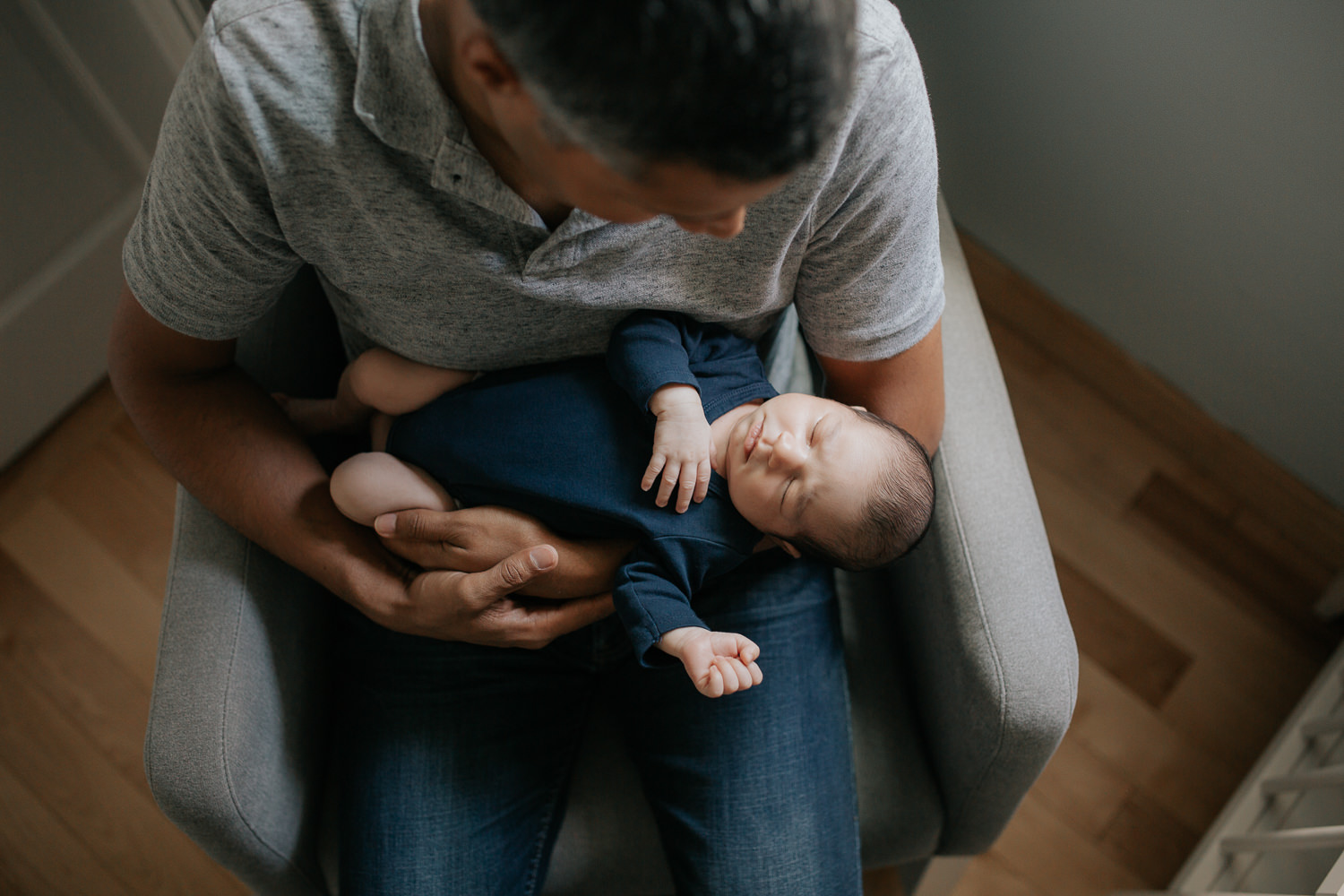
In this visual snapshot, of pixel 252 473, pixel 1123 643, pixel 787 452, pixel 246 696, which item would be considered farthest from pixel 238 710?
pixel 1123 643

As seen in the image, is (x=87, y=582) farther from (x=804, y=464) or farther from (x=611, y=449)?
(x=804, y=464)

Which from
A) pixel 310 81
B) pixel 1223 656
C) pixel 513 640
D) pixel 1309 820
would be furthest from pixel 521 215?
pixel 1223 656

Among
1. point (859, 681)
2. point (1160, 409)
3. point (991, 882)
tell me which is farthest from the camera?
point (1160, 409)

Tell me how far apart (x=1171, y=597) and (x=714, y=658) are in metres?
1.25

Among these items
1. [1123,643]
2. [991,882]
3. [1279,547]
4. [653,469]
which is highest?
[653,469]

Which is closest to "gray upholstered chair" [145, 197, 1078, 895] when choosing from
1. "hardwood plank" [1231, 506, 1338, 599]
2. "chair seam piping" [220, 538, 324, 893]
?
"chair seam piping" [220, 538, 324, 893]

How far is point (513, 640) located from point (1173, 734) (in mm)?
1319

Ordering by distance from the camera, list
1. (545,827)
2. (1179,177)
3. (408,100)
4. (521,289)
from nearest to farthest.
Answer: (408,100) < (521,289) < (545,827) < (1179,177)

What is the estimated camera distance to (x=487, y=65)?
0.54 m

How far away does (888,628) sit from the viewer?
1.18 m

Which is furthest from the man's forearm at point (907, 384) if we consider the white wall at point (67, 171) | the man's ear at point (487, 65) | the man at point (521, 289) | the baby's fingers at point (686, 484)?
the white wall at point (67, 171)

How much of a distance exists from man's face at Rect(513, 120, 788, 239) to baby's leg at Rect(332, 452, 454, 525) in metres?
0.45

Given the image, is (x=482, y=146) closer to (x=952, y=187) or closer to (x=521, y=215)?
(x=521, y=215)

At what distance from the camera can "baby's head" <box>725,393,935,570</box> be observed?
3.10ft
